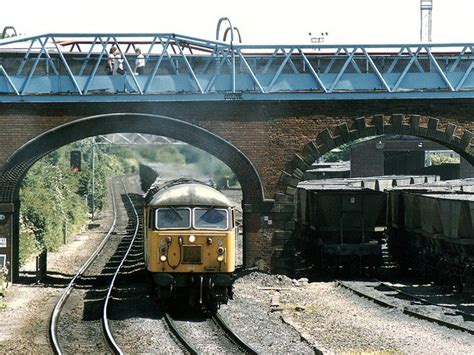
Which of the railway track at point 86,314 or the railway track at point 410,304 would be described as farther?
the railway track at point 410,304

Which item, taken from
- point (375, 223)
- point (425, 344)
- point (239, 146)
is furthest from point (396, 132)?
point (425, 344)

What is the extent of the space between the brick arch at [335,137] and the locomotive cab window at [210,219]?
7.83 m

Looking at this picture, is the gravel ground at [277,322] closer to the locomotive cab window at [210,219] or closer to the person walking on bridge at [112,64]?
the locomotive cab window at [210,219]

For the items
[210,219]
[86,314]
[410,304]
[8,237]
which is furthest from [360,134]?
[8,237]

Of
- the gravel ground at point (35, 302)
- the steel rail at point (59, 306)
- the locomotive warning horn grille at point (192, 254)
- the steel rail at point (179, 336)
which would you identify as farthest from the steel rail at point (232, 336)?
the gravel ground at point (35, 302)

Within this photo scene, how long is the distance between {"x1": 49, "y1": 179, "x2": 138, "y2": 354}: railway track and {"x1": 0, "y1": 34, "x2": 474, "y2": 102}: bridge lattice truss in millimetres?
5780

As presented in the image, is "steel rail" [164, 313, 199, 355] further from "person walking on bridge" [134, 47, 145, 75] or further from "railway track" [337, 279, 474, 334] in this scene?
"person walking on bridge" [134, 47, 145, 75]

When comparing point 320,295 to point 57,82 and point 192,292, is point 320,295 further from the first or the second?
point 57,82

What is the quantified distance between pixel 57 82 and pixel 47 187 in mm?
18523

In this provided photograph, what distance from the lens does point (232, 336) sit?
16.7 metres

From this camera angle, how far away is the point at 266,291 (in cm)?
2397

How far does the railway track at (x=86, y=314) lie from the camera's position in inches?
646

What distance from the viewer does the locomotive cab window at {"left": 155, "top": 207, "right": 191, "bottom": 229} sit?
19.3 meters

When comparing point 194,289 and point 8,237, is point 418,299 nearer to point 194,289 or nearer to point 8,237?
point 194,289
